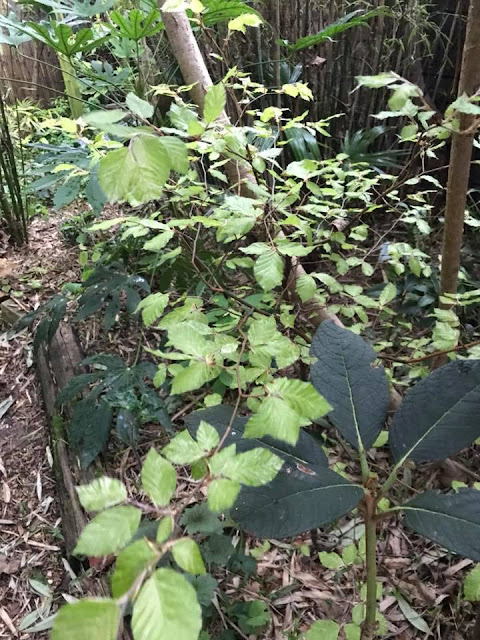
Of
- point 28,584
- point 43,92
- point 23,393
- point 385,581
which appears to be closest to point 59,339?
point 23,393

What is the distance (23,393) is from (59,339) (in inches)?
8.9

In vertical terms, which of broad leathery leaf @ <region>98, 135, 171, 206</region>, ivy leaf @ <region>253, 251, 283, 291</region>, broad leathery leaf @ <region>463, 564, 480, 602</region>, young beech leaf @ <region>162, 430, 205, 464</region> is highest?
broad leathery leaf @ <region>98, 135, 171, 206</region>

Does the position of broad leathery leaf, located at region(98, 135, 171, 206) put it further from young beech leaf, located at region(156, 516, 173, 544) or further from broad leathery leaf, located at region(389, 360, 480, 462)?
broad leathery leaf, located at region(389, 360, 480, 462)

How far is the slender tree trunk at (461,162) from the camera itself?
27.8 inches

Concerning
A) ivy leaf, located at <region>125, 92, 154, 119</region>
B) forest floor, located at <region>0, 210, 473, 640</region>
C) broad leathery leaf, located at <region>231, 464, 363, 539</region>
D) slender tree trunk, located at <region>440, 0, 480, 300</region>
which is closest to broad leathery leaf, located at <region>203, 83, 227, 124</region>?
ivy leaf, located at <region>125, 92, 154, 119</region>

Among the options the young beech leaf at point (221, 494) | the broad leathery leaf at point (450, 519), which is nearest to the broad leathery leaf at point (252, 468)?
the young beech leaf at point (221, 494)

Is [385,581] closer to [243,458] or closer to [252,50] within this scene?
[243,458]

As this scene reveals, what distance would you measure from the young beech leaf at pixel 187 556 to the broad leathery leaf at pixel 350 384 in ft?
1.13

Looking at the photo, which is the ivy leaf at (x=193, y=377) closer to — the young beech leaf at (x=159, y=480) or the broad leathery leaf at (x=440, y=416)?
the young beech leaf at (x=159, y=480)

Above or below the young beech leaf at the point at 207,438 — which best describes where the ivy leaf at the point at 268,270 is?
above

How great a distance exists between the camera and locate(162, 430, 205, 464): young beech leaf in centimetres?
39

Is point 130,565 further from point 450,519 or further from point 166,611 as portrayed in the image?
point 450,519

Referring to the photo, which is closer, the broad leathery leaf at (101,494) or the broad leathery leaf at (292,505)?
the broad leathery leaf at (101,494)

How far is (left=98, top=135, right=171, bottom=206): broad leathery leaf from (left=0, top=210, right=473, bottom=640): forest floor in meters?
0.85
